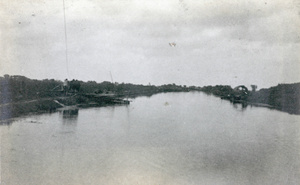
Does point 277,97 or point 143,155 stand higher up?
point 277,97

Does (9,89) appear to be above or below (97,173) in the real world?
above

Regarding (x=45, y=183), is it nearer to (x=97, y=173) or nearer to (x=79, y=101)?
(x=97, y=173)

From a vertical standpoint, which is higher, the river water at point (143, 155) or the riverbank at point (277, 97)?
the riverbank at point (277, 97)

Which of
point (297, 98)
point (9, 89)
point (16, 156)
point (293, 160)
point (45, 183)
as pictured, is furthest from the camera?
point (297, 98)

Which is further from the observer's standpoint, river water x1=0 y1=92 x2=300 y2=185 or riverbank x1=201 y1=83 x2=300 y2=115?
riverbank x1=201 y1=83 x2=300 y2=115

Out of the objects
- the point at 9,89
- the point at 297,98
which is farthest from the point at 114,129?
the point at 297,98

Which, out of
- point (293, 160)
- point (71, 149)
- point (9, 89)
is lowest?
point (293, 160)

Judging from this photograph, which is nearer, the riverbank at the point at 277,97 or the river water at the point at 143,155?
the river water at the point at 143,155

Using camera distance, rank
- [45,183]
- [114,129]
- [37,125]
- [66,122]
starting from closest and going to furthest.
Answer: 1. [45,183]
2. [37,125]
3. [114,129]
4. [66,122]
